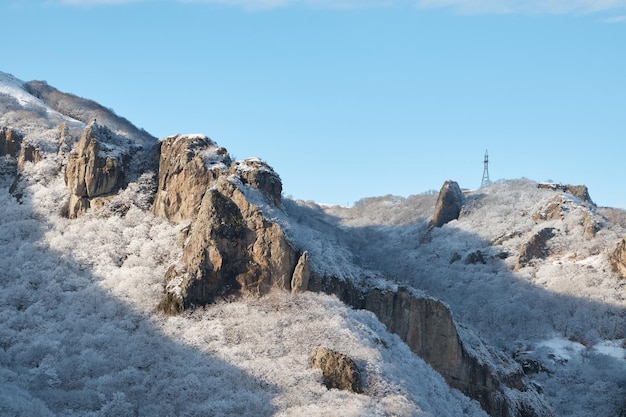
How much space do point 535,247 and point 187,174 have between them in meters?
76.5

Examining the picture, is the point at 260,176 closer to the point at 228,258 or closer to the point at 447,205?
the point at 228,258

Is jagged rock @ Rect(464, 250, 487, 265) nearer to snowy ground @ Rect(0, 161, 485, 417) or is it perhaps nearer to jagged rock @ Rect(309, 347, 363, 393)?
snowy ground @ Rect(0, 161, 485, 417)

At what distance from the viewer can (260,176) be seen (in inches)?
3597

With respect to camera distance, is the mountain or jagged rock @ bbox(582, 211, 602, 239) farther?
jagged rock @ bbox(582, 211, 602, 239)

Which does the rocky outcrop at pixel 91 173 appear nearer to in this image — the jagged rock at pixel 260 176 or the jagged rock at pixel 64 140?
the jagged rock at pixel 64 140

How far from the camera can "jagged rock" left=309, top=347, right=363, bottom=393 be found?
223 ft

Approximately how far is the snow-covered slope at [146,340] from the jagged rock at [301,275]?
1.00 m

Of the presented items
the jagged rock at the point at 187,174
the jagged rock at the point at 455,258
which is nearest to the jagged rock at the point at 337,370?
the jagged rock at the point at 187,174

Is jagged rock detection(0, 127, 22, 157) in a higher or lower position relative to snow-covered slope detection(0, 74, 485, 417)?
higher

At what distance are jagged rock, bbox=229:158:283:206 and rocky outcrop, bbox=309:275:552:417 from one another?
12.4m

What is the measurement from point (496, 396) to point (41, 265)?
47291mm

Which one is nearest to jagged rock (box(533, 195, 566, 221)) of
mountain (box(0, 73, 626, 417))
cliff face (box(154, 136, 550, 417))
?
mountain (box(0, 73, 626, 417))

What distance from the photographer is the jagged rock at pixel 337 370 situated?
223ft

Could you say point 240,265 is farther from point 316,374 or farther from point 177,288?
point 316,374
